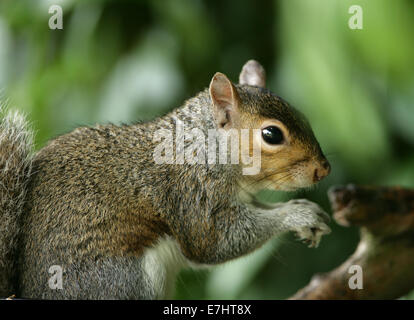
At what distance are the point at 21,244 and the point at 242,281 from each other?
0.79 meters

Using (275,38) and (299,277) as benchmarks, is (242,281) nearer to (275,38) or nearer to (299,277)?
(299,277)

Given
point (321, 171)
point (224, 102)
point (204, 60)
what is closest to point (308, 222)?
point (321, 171)

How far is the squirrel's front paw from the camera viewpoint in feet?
3.73

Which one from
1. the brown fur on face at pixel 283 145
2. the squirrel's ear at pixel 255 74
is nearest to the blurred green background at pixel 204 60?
the squirrel's ear at pixel 255 74

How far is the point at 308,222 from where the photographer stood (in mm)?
1133

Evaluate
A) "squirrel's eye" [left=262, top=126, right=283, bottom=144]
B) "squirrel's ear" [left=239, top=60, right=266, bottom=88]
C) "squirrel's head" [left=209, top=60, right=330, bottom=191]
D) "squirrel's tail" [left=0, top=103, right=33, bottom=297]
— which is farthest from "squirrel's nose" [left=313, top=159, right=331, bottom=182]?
"squirrel's tail" [left=0, top=103, right=33, bottom=297]

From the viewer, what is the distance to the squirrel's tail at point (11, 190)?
1.06 m

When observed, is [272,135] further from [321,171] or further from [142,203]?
[142,203]

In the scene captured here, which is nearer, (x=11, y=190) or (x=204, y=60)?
(x=11, y=190)

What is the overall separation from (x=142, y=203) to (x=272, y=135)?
30 centimetres

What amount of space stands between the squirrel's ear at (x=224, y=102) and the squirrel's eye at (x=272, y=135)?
0.21ft

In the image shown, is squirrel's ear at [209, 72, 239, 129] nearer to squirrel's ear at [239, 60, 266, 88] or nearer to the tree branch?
squirrel's ear at [239, 60, 266, 88]

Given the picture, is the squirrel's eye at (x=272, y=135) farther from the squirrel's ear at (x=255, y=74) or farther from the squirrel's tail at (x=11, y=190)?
the squirrel's tail at (x=11, y=190)

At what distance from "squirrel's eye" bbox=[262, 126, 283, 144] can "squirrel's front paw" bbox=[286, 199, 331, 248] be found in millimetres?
188
